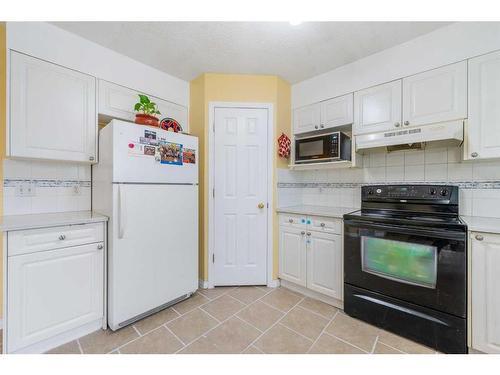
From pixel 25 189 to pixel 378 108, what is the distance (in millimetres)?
3146

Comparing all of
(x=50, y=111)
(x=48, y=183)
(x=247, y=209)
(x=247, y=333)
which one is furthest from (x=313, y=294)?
(x=50, y=111)

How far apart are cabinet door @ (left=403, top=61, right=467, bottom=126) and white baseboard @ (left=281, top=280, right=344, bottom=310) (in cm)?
173

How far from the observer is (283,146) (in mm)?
2463

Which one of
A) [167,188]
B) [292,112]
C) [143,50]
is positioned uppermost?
[143,50]

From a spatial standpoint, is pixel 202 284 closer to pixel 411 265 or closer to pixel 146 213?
pixel 146 213

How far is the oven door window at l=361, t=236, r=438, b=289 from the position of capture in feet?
5.05

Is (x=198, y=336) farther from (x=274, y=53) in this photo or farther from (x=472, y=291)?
(x=274, y=53)

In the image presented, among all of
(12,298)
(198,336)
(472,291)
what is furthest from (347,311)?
(12,298)

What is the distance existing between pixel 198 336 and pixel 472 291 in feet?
6.18

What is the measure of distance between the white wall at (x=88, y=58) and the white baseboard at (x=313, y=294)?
243 cm

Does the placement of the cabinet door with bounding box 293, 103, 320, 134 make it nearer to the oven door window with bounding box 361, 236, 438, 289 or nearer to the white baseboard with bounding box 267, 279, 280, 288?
the oven door window with bounding box 361, 236, 438, 289

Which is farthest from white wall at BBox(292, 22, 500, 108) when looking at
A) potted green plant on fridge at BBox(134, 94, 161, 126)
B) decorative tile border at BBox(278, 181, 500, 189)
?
potted green plant on fridge at BBox(134, 94, 161, 126)

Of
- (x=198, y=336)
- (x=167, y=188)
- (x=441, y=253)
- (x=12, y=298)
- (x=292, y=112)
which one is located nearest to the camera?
(x=12, y=298)

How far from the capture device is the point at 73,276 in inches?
61.4
